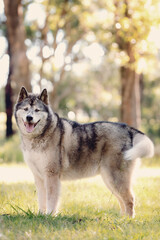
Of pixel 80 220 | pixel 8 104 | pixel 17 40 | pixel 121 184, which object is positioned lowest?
pixel 80 220

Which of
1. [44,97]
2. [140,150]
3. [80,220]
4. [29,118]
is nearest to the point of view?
[80,220]

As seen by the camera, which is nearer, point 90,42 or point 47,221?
point 47,221

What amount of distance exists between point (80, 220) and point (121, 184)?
1.03m

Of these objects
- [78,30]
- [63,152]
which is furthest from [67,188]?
[78,30]

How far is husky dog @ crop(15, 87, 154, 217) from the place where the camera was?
4992 millimetres

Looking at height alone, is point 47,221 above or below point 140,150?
below

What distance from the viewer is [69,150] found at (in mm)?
5266

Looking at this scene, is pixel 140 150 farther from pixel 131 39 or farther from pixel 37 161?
pixel 131 39

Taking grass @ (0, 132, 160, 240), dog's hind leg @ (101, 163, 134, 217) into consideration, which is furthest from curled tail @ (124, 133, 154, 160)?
grass @ (0, 132, 160, 240)

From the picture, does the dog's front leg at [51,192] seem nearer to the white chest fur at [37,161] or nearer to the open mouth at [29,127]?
the white chest fur at [37,161]

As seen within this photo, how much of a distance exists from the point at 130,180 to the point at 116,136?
0.74 metres

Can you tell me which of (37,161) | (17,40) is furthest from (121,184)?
(17,40)

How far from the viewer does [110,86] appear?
37188 mm

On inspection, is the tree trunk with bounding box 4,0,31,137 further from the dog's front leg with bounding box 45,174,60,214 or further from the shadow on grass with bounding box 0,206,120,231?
the shadow on grass with bounding box 0,206,120,231
